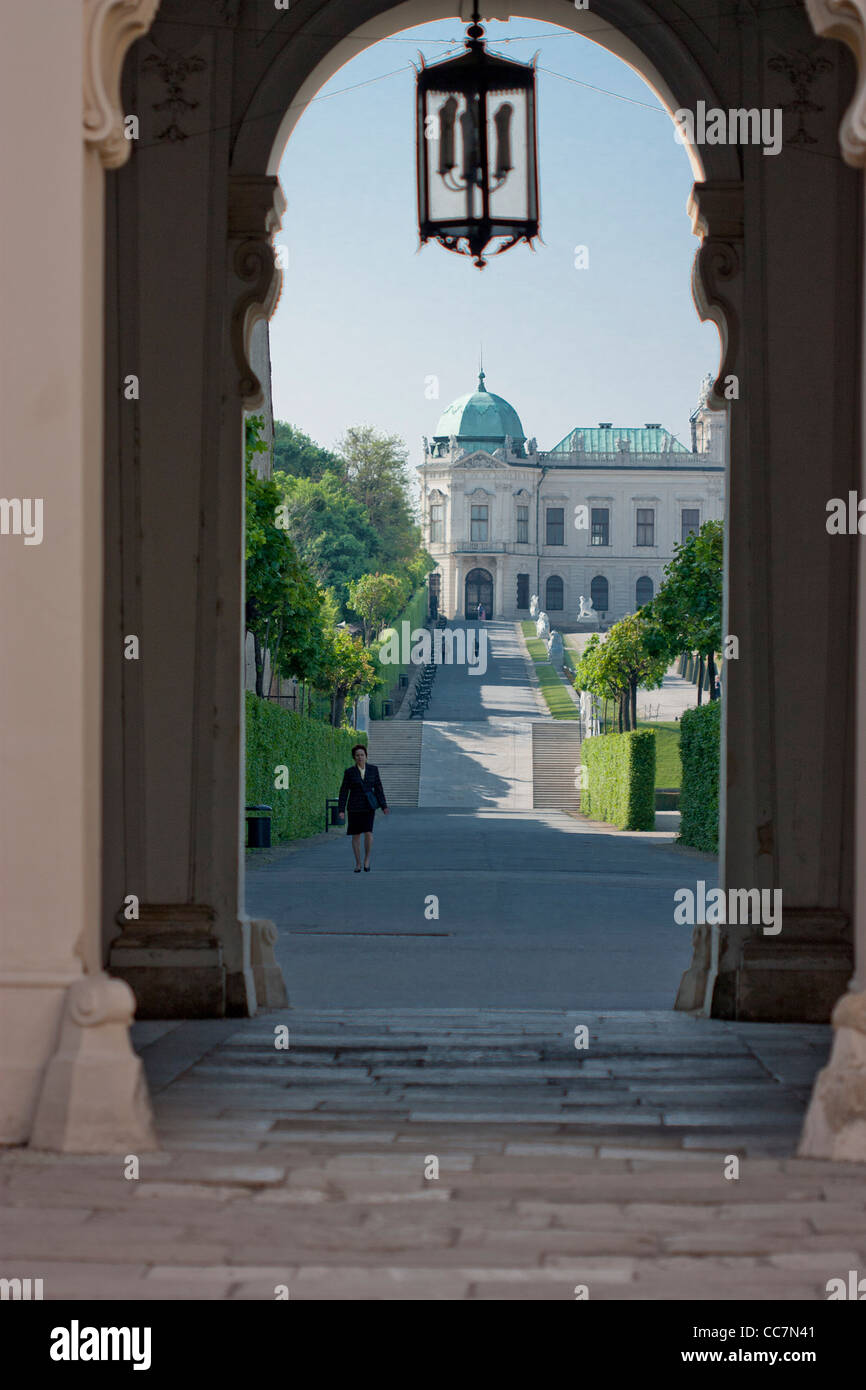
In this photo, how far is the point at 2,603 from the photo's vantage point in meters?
4.41

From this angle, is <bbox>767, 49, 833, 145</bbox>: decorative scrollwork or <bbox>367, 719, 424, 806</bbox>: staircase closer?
<bbox>767, 49, 833, 145</bbox>: decorative scrollwork

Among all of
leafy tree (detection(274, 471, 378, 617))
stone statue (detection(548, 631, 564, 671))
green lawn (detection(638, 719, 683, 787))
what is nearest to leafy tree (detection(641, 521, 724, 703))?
green lawn (detection(638, 719, 683, 787))

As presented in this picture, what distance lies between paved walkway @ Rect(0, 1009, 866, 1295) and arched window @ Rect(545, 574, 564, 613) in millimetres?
94174

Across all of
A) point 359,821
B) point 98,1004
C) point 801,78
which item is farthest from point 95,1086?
point 359,821

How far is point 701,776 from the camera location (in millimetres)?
23391

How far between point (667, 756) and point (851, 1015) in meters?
44.0

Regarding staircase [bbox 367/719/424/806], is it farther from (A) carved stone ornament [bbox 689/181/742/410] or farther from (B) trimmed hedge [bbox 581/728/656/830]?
(A) carved stone ornament [bbox 689/181/742/410]

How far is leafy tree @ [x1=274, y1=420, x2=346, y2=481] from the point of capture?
92.1 m

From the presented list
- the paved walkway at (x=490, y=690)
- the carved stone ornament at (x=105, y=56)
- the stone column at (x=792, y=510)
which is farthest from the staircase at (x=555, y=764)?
the carved stone ornament at (x=105, y=56)

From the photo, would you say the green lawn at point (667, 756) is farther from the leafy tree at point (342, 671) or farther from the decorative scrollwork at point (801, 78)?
the decorative scrollwork at point (801, 78)

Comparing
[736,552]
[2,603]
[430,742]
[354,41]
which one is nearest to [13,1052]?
[2,603]

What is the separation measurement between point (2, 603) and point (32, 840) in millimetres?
676

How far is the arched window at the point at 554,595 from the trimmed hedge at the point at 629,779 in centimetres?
6487
